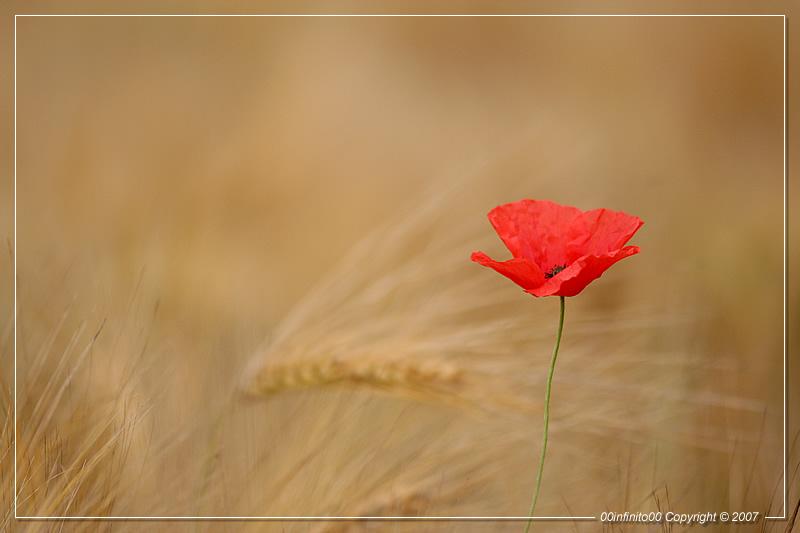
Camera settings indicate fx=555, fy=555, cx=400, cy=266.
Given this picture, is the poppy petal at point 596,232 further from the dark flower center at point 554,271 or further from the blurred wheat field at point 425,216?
the blurred wheat field at point 425,216

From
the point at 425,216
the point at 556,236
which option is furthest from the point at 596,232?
the point at 425,216

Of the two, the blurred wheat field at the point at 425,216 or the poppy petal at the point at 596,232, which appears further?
the blurred wheat field at the point at 425,216

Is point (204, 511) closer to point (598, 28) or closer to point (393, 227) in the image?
point (393, 227)

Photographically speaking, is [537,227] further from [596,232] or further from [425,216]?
[425,216]

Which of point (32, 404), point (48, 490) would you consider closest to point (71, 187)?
point (32, 404)

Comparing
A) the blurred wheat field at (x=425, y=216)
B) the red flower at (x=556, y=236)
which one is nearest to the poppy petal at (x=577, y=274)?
the red flower at (x=556, y=236)

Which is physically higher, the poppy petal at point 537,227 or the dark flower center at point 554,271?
the poppy petal at point 537,227

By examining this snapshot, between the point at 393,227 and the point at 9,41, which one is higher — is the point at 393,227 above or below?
below
